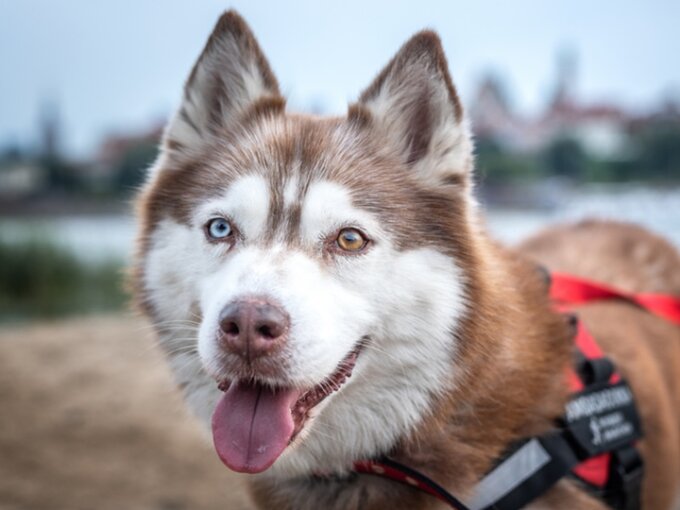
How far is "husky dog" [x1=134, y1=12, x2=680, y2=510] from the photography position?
221 centimetres

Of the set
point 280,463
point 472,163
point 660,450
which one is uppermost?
point 472,163

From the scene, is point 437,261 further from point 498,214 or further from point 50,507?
point 498,214

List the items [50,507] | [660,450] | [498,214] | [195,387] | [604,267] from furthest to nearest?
[498,214]
[50,507]
[604,267]
[660,450]
[195,387]

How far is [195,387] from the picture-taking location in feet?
8.54

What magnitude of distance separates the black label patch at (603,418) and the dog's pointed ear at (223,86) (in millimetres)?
1625

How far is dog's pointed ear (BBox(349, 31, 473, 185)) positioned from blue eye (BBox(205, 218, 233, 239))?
645 mm

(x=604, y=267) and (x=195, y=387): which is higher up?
(x=604, y=267)

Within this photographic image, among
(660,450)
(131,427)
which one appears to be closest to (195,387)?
(660,450)

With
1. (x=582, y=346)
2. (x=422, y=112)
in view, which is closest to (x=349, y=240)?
(x=422, y=112)

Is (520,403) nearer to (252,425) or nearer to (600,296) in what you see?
(252,425)

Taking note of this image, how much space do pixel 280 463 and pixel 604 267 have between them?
7.04 feet

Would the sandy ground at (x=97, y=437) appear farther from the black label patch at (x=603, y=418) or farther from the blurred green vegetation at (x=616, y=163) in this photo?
the blurred green vegetation at (x=616, y=163)

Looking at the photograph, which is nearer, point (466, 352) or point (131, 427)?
point (466, 352)

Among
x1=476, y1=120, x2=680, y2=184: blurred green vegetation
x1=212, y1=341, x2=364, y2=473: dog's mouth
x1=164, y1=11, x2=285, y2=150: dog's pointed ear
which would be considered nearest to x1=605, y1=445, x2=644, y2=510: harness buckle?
x1=212, y1=341, x2=364, y2=473: dog's mouth
